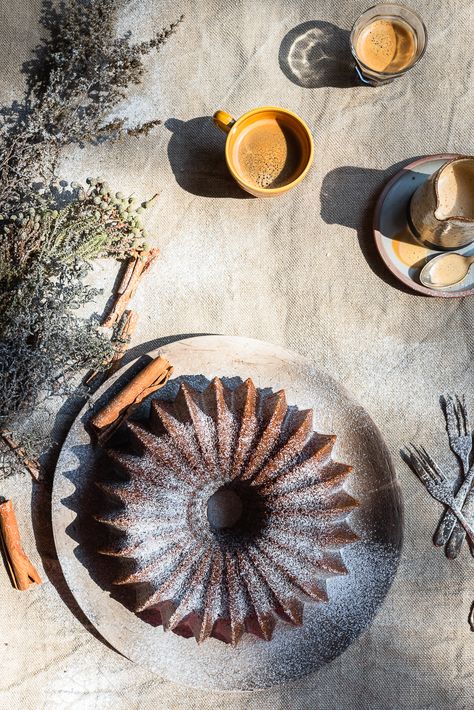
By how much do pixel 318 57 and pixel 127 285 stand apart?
1064mm

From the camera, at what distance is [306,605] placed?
224cm

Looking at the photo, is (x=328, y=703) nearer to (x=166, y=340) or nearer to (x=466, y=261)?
(x=166, y=340)

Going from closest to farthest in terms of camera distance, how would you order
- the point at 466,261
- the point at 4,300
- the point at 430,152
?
the point at 4,300 → the point at 466,261 → the point at 430,152

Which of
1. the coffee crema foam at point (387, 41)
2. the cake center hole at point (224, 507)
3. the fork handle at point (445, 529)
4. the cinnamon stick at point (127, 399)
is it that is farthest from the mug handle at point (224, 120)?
the fork handle at point (445, 529)

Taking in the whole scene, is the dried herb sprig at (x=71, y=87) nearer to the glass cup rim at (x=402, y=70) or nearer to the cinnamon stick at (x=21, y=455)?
the glass cup rim at (x=402, y=70)

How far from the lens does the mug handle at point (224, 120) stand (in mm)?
2256

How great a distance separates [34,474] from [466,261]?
160 centimetres

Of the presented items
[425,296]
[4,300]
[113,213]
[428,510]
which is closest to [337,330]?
[425,296]

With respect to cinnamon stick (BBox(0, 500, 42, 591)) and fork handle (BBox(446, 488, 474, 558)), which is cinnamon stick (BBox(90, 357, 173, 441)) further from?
fork handle (BBox(446, 488, 474, 558))

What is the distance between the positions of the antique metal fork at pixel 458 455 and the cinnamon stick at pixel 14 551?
1373mm

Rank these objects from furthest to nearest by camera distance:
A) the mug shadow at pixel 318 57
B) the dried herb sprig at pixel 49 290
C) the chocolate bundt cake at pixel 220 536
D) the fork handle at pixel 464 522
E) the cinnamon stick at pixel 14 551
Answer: the mug shadow at pixel 318 57
the fork handle at pixel 464 522
the cinnamon stick at pixel 14 551
the dried herb sprig at pixel 49 290
the chocolate bundt cake at pixel 220 536

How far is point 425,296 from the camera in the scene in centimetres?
247

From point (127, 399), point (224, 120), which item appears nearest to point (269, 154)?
point (224, 120)

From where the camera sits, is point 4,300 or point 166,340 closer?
point 4,300
